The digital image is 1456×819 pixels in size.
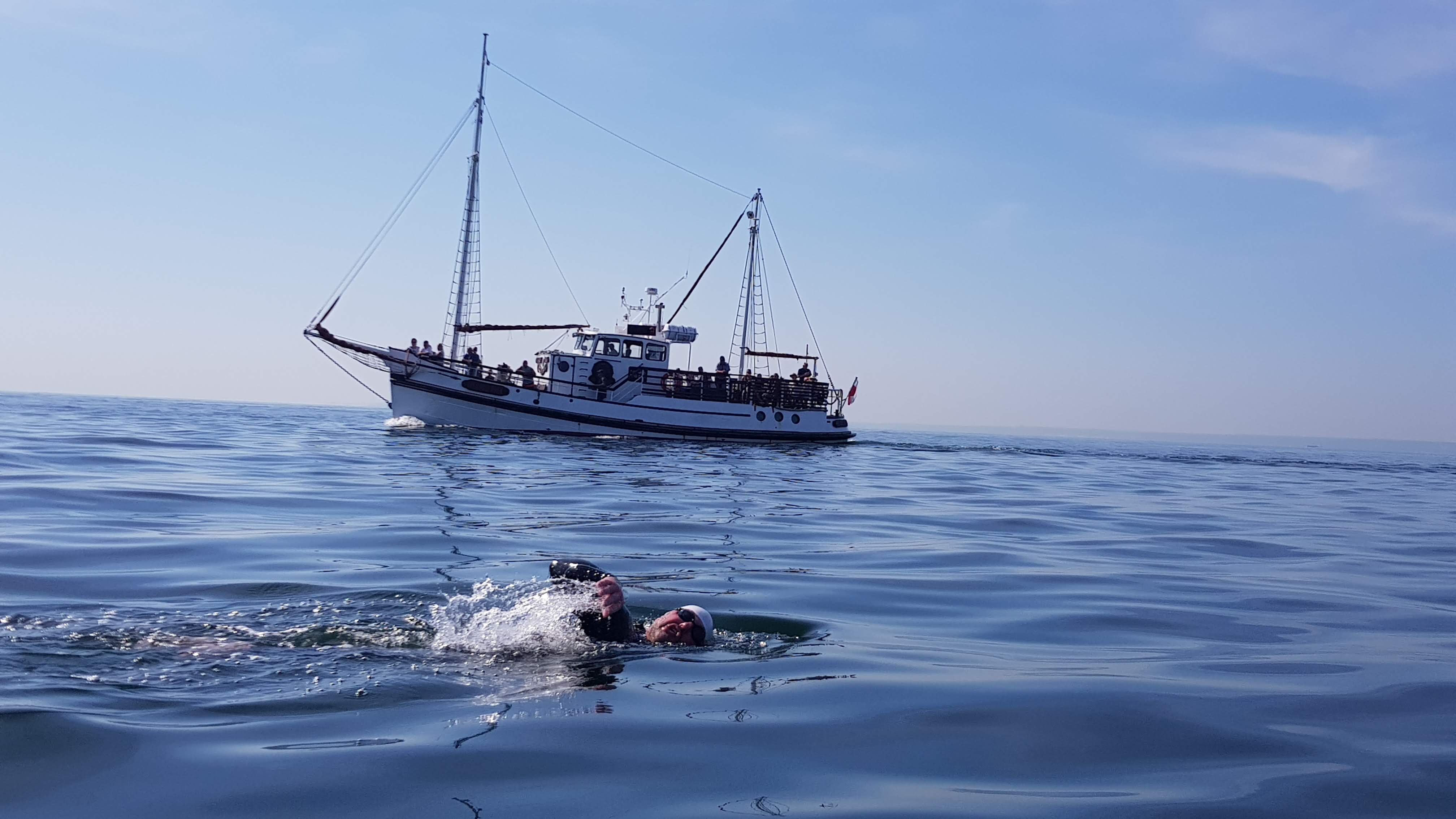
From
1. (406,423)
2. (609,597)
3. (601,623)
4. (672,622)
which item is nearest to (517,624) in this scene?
(601,623)

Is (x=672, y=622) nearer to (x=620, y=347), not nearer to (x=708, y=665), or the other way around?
(x=708, y=665)

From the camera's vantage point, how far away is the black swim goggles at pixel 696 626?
6.92 metres

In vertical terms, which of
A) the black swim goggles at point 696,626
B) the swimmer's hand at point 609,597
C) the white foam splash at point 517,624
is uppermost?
the swimmer's hand at point 609,597

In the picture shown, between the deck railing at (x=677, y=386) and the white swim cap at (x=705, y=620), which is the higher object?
the deck railing at (x=677, y=386)

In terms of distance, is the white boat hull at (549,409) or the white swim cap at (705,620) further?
the white boat hull at (549,409)

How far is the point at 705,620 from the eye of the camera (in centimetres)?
699

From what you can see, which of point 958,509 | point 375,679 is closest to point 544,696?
point 375,679

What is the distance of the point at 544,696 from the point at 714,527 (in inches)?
346

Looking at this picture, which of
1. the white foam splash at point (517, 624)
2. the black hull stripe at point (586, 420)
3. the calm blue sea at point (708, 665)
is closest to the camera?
the calm blue sea at point (708, 665)

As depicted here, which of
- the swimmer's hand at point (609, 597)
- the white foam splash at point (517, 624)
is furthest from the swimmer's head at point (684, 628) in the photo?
the white foam splash at point (517, 624)

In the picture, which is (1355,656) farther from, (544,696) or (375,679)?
(375,679)

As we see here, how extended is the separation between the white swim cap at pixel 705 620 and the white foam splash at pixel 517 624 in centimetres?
66

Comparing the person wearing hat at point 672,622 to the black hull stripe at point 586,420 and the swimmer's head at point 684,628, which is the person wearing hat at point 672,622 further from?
the black hull stripe at point 586,420

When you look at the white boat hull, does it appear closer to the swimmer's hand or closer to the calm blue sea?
the calm blue sea
